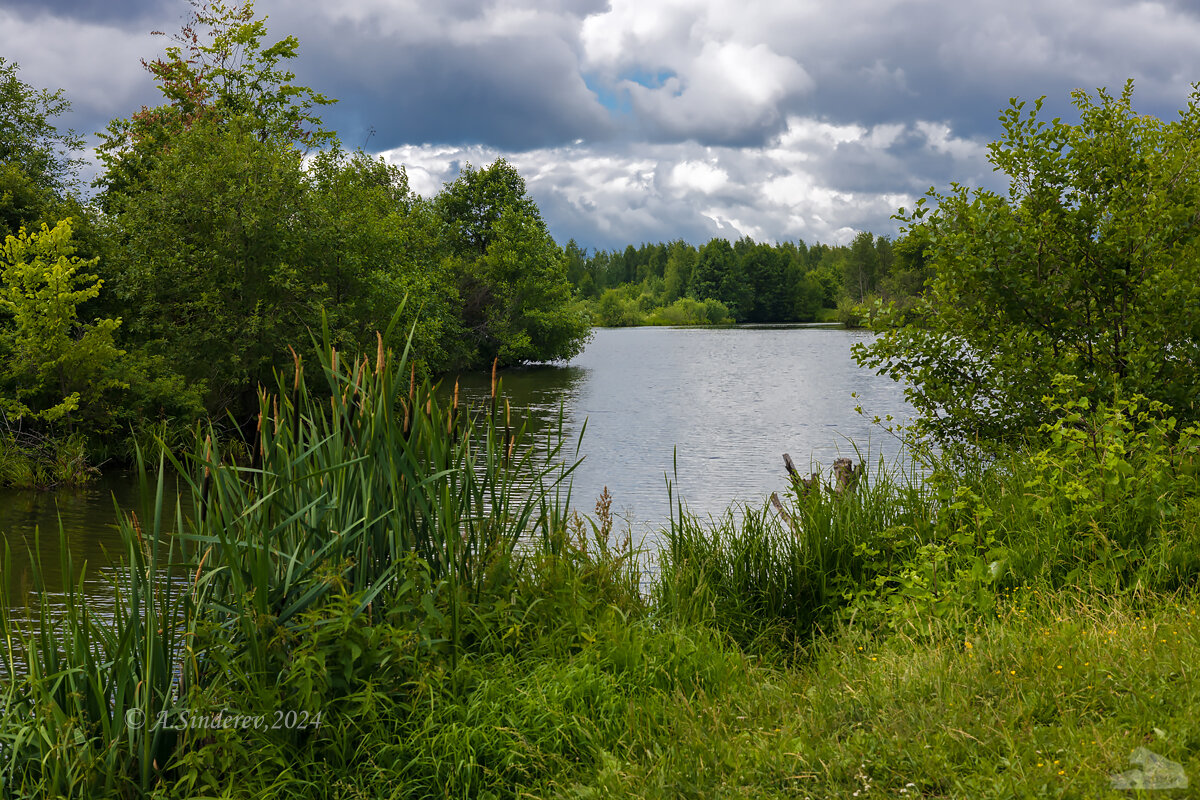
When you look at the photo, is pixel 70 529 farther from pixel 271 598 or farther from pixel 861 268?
pixel 861 268

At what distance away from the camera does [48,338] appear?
1398 centimetres

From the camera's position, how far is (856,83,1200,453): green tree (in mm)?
7469

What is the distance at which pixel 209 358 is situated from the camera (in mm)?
17297

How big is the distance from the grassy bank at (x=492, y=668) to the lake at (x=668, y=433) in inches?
28.3

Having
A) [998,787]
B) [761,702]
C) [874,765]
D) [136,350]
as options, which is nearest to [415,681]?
[761,702]

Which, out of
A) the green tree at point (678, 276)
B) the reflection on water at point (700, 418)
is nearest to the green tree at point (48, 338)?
the reflection on water at point (700, 418)

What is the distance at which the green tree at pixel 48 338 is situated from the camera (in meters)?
13.8

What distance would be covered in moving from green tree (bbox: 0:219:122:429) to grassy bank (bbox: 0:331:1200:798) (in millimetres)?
11662

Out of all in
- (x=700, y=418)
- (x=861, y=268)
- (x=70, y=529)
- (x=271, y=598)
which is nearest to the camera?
(x=271, y=598)

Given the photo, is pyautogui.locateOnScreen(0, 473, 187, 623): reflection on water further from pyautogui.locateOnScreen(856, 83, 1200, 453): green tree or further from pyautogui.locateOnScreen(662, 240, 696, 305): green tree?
pyautogui.locateOnScreen(662, 240, 696, 305): green tree

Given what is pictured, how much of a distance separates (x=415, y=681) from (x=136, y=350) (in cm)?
1524

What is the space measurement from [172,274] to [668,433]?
36.3 ft

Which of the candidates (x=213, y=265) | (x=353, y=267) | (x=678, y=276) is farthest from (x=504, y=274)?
(x=678, y=276)

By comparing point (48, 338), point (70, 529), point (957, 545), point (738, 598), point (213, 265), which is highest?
point (213, 265)
